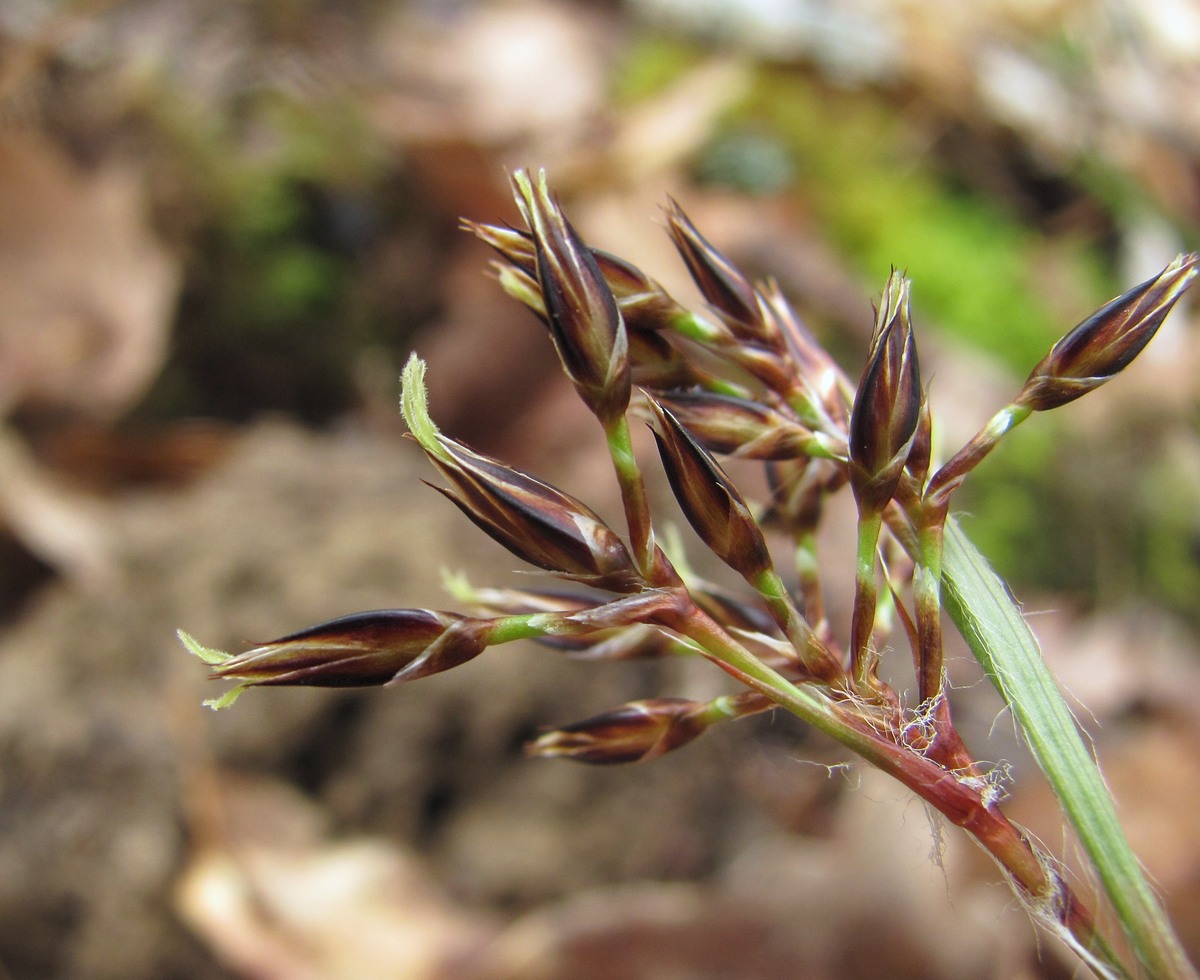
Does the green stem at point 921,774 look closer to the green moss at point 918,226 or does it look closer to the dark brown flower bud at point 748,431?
the dark brown flower bud at point 748,431

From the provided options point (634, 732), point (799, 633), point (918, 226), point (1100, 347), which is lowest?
point (918, 226)

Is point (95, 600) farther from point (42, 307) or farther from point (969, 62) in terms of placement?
point (969, 62)

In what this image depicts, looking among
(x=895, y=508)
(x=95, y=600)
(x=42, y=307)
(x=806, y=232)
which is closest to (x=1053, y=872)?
(x=895, y=508)

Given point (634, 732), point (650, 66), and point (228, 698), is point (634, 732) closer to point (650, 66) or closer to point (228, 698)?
point (228, 698)

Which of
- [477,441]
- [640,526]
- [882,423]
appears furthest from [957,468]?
[477,441]

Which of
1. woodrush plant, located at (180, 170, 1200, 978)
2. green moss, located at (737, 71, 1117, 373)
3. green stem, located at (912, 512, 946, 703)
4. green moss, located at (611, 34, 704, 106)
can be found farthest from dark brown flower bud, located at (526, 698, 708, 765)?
green moss, located at (611, 34, 704, 106)

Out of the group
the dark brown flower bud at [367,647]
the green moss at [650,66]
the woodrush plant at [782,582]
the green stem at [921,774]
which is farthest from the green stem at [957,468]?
the green moss at [650,66]
